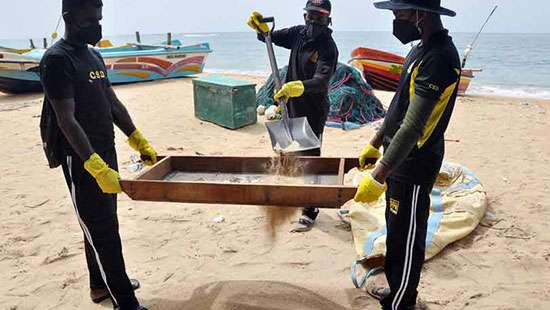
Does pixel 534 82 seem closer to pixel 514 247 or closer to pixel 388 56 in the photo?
pixel 388 56

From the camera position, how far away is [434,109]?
1.91 m

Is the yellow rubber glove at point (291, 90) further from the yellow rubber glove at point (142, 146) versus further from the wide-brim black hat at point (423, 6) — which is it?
the wide-brim black hat at point (423, 6)

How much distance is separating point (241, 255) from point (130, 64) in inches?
424

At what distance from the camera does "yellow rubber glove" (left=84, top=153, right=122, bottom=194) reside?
2.02 m

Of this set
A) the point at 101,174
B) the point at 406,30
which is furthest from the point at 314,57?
the point at 101,174

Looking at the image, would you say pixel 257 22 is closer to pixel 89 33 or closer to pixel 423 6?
pixel 89 33

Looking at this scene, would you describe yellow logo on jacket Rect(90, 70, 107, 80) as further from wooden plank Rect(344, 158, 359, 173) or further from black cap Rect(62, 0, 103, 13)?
wooden plank Rect(344, 158, 359, 173)

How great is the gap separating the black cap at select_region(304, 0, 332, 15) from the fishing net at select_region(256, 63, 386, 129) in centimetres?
430

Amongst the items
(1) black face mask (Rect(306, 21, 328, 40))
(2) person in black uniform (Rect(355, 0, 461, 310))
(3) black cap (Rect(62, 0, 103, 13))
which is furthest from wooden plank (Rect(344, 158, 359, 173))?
(3) black cap (Rect(62, 0, 103, 13))

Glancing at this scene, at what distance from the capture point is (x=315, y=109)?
3520mm

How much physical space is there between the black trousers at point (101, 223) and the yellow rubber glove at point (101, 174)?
195 mm

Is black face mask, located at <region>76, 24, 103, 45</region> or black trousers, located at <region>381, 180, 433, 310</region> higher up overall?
black face mask, located at <region>76, 24, 103, 45</region>

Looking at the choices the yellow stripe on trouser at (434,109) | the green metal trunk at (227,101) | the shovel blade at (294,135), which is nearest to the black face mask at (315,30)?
the shovel blade at (294,135)

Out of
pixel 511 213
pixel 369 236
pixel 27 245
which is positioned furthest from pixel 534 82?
pixel 27 245
